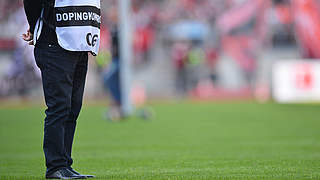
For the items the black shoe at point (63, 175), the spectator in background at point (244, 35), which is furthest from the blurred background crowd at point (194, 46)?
the black shoe at point (63, 175)

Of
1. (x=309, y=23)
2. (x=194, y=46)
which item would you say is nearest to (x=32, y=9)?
(x=309, y=23)

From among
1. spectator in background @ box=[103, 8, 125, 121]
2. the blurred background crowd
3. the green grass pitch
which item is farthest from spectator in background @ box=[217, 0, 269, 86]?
spectator in background @ box=[103, 8, 125, 121]

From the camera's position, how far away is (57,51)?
627 centimetres

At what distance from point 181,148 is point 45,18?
413 cm

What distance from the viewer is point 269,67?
112ft

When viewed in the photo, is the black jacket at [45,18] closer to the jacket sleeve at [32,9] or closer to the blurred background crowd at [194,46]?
the jacket sleeve at [32,9]

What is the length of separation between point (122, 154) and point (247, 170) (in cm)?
264

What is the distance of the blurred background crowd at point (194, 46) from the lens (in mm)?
32906

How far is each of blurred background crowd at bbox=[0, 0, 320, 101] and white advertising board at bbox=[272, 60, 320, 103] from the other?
298 inches

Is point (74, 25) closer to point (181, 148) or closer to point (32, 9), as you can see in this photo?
point (32, 9)

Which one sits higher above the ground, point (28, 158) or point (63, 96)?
point (63, 96)

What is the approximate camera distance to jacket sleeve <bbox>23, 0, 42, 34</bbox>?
6203mm

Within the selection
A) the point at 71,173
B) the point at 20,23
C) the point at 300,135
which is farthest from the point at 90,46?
the point at 20,23

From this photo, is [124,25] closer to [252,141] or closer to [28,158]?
[252,141]
